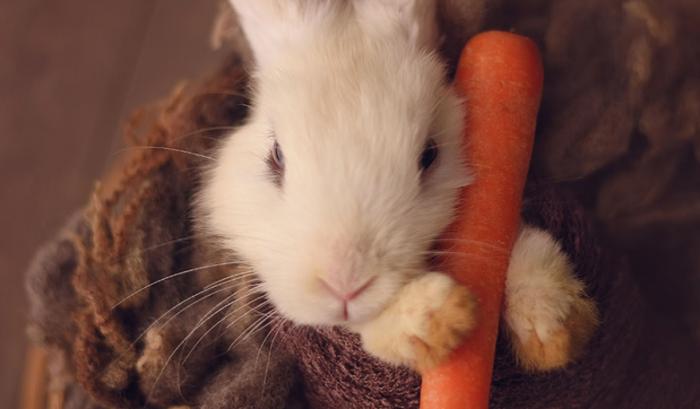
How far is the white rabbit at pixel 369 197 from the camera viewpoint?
0.68 metres

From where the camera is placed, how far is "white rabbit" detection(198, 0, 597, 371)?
68cm

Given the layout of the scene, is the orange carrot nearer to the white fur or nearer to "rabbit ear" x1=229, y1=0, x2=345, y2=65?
the white fur

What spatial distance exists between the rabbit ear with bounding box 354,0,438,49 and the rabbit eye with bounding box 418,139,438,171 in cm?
14

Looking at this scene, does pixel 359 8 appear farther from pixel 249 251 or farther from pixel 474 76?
pixel 249 251

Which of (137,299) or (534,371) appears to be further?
(137,299)

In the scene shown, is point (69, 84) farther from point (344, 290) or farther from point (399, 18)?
point (344, 290)

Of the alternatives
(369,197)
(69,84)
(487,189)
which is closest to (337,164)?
(369,197)

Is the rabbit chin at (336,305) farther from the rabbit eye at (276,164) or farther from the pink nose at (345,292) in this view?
the rabbit eye at (276,164)

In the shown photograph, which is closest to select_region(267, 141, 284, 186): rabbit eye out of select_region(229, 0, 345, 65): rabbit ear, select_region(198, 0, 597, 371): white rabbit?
select_region(198, 0, 597, 371): white rabbit

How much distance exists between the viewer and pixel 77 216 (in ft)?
3.48

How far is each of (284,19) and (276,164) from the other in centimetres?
18

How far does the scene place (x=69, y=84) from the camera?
1.83 meters

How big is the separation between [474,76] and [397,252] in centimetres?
25

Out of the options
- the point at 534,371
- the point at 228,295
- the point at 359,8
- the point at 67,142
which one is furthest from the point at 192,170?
the point at 67,142
